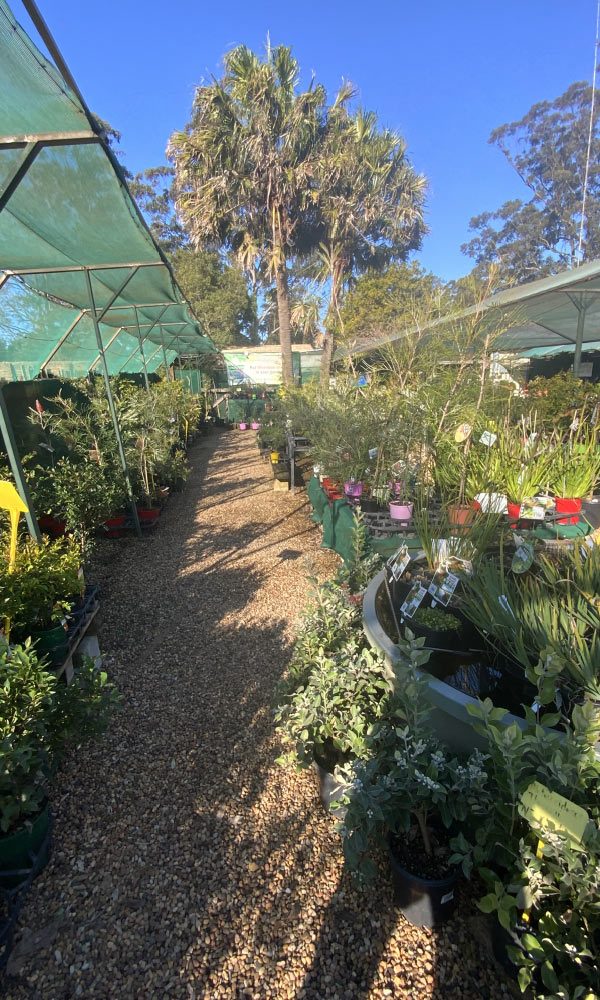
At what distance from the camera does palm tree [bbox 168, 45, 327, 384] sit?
11906 mm

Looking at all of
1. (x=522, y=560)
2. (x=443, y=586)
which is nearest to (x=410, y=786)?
(x=443, y=586)

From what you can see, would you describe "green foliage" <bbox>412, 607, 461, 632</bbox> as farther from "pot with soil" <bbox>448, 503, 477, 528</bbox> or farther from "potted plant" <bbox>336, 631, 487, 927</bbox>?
"pot with soil" <bbox>448, 503, 477, 528</bbox>

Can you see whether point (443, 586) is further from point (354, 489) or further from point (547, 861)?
point (354, 489)

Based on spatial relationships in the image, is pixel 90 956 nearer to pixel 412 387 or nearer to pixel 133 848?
pixel 133 848

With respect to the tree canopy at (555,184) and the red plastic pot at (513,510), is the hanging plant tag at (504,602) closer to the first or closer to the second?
the red plastic pot at (513,510)

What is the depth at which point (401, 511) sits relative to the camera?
10.6 ft

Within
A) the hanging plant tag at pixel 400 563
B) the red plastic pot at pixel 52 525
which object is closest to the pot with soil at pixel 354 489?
the hanging plant tag at pixel 400 563

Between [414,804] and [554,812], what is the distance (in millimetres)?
457

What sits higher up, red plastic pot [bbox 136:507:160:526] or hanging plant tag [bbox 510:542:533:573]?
hanging plant tag [bbox 510:542:533:573]

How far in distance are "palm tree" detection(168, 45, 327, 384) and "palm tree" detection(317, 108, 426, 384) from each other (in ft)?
1.74

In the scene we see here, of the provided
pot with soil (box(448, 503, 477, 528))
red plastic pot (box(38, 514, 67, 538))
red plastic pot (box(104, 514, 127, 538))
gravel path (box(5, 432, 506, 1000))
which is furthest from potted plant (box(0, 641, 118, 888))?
red plastic pot (box(104, 514, 127, 538))

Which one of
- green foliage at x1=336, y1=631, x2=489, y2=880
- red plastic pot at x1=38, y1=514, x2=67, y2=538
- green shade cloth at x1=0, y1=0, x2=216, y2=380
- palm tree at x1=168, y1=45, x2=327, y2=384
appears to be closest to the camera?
green foliage at x1=336, y1=631, x2=489, y2=880

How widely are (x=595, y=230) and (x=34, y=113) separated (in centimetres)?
4431

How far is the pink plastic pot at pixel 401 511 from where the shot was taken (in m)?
3.24
